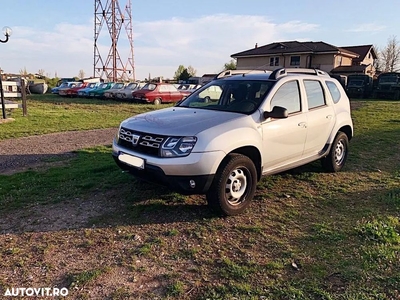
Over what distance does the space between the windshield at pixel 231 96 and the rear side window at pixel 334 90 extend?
5.45 feet

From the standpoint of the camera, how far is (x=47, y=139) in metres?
9.21

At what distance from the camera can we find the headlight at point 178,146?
379 centimetres

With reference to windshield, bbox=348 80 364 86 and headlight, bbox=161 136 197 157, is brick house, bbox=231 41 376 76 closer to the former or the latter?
windshield, bbox=348 80 364 86

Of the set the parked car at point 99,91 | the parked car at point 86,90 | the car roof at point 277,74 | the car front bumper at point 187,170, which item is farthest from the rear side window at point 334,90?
the parked car at point 86,90

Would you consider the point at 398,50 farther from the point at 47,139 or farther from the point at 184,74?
the point at 47,139

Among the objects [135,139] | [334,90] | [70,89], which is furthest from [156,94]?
[135,139]

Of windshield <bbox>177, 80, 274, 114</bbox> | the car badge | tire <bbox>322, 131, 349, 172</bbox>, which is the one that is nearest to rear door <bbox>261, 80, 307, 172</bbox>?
windshield <bbox>177, 80, 274, 114</bbox>

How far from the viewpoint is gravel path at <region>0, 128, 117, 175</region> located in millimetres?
6656

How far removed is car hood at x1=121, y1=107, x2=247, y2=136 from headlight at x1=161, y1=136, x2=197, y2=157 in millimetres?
62

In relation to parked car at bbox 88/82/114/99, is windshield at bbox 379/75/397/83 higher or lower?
higher

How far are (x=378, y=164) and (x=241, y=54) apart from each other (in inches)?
1605

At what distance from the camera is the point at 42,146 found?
27.0ft

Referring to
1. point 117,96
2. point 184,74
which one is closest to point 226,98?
point 117,96

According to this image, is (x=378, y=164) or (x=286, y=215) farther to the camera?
(x=378, y=164)
